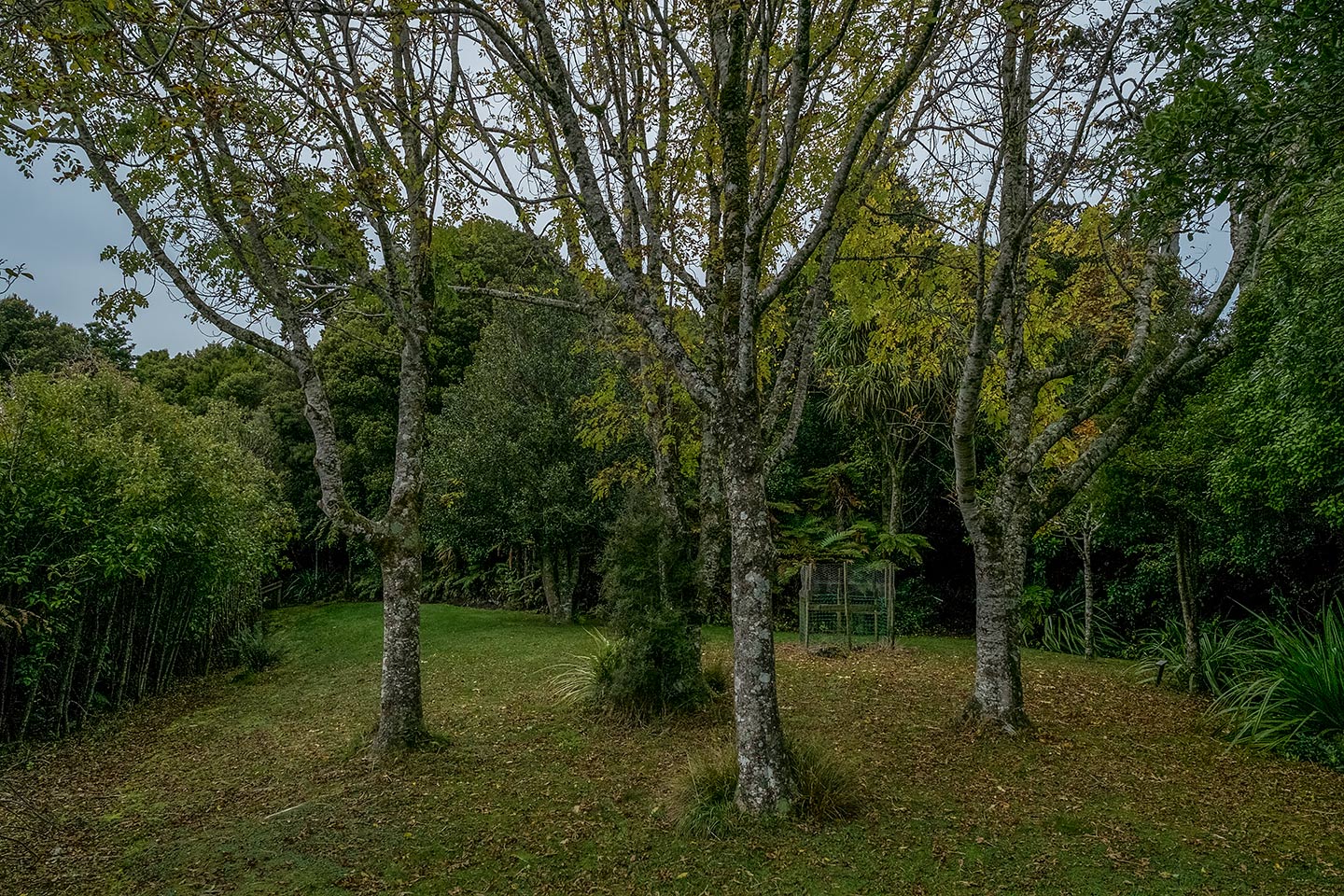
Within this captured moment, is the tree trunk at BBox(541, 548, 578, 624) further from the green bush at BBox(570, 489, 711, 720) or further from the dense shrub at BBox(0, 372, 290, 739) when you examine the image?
the green bush at BBox(570, 489, 711, 720)

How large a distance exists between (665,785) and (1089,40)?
6390 millimetres

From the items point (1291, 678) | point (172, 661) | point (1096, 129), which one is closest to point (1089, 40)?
point (1096, 129)

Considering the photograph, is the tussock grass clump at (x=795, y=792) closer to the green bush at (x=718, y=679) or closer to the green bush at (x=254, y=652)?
the green bush at (x=718, y=679)

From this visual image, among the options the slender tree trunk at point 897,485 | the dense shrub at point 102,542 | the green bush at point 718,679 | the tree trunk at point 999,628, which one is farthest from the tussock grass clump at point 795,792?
the slender tree trunk at point 897,485

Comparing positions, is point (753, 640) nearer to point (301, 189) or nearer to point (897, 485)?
point (301, 189)

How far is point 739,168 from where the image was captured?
4801mm

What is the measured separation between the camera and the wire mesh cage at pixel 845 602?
10930 millimetres

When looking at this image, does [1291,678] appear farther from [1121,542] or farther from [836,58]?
[836,58]

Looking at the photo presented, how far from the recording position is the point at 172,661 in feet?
33.3

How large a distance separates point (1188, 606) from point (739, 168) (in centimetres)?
695

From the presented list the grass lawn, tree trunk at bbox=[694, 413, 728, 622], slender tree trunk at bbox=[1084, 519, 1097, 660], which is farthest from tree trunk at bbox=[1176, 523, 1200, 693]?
tree trunk at bbox=[694, 413, 728, 622]

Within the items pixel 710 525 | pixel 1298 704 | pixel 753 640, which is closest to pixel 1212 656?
pixel 1298 704

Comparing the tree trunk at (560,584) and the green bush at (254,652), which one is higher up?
the tree trunk at (560,584)

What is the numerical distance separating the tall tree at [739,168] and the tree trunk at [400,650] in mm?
2912
